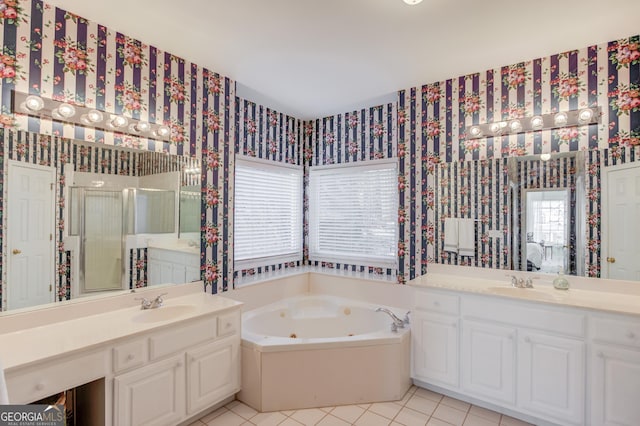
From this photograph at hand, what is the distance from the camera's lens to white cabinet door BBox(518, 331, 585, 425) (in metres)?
2.13

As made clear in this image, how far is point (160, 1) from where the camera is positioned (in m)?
1.99

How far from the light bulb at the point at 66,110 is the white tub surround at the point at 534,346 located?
2834 millimetres

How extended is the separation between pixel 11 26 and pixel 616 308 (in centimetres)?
406

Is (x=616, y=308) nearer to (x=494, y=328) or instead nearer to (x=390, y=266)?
(x=494, y=328)

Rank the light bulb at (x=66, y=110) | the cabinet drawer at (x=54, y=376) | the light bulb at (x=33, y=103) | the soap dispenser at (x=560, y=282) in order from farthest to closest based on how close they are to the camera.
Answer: the soap dispenser at (x=560, y=282)
the light bulb at (x=66, y=110)
the light bulb at (x=33, y=103)
the cabinet drawer at (x=54, y=376)

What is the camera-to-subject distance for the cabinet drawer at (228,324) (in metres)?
2.42

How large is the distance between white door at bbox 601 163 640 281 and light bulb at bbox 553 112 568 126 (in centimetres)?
47

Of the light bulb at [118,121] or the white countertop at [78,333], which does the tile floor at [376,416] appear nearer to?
the white countertop at [78,333]

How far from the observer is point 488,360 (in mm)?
2447

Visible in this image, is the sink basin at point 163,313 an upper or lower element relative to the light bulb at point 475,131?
lower

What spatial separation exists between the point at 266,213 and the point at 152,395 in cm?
225

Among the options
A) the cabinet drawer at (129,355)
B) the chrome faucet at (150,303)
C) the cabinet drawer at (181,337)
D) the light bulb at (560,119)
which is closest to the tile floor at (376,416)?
the cabinet drawer at (181,337)

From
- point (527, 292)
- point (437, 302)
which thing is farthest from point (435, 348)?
point (527, 292)

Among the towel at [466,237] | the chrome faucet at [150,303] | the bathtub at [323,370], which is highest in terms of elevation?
the towel at [466,237]
